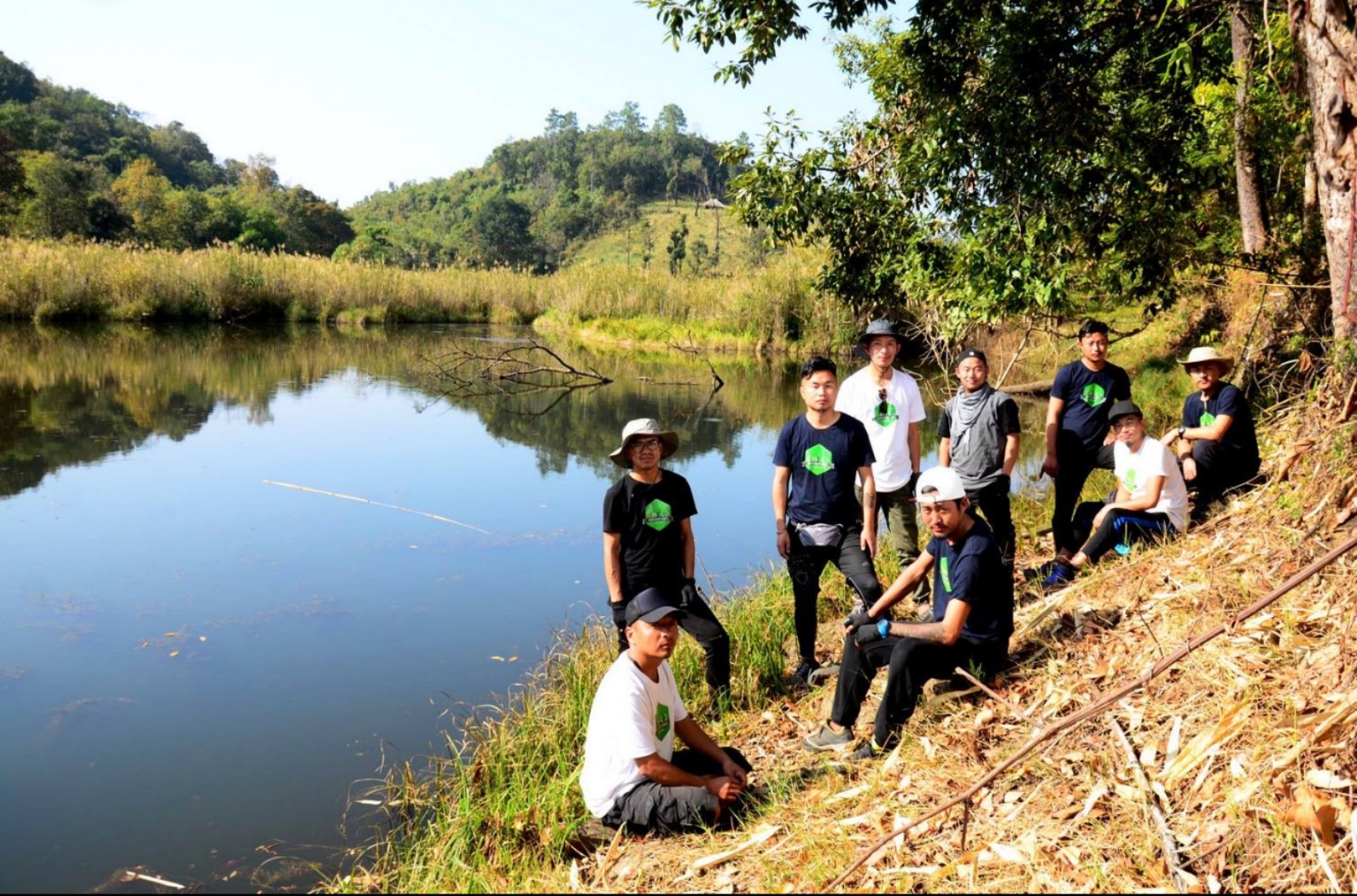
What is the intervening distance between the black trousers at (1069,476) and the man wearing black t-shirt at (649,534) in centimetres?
287

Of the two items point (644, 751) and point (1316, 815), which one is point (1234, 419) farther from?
point (644, 751)

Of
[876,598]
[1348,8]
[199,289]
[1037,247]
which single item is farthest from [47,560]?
[199,289]

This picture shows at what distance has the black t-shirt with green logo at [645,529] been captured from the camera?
5215 mm

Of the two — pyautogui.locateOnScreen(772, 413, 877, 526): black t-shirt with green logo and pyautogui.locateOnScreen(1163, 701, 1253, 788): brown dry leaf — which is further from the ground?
pyautogui.locateOnScreen(772, 413, 877, 526): black t-shirt with green logo

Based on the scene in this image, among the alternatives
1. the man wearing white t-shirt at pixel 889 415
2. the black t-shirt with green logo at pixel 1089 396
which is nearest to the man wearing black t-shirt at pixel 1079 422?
the black t-shirt with green logo at pixel 1089 396

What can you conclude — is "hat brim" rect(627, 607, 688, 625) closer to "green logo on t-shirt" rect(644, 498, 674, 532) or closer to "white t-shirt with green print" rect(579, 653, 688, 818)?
"white t-shirt with green print" rect(579, 653, 688, 818)

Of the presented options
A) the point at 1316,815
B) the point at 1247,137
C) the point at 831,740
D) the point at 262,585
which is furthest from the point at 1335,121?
the point at 262,585

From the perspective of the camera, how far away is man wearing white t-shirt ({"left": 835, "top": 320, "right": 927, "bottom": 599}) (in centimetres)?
618

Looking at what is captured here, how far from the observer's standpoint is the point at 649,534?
17.3ft

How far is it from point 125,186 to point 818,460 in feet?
226

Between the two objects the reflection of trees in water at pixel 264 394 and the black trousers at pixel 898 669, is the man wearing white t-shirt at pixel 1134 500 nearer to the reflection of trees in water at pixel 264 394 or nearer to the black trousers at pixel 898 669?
the black trousers at pixel 898 669

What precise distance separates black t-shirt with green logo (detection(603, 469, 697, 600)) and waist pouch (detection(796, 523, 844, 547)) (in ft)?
2.64

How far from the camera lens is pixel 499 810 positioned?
4.60 meters

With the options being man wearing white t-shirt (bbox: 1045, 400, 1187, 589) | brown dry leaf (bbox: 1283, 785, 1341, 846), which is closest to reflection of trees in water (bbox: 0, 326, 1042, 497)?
man wearing white t-shirt (bbox: 1045, 400, 1187, 589)
